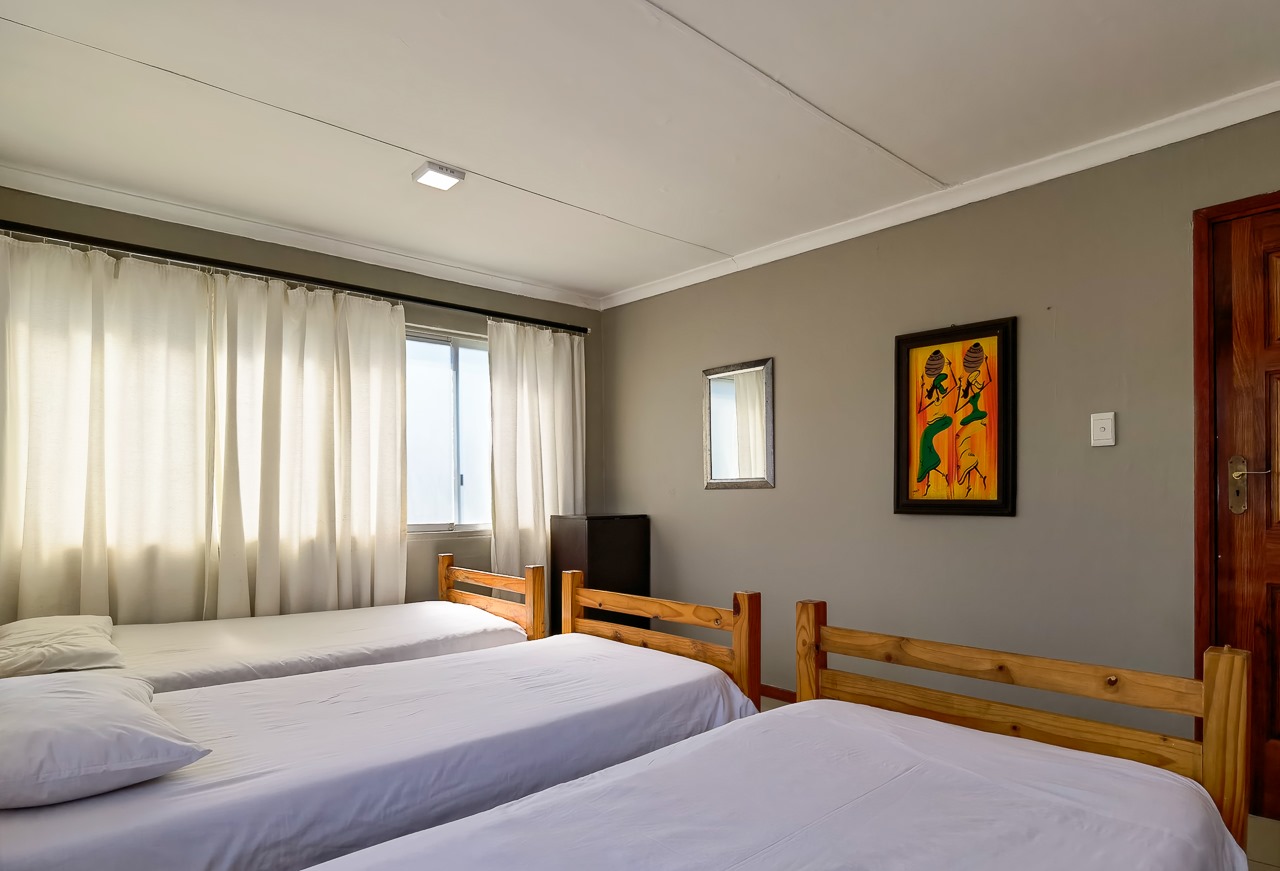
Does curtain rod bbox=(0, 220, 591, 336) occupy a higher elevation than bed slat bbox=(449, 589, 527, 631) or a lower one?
higher

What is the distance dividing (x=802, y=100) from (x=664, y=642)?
1.96 meters

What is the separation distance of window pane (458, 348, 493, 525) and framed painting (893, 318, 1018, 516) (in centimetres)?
238

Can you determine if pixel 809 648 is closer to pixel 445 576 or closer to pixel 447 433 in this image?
pixel 445 576

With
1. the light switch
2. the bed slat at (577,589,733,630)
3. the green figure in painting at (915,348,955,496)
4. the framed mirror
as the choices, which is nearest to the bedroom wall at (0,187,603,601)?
the framed mirror

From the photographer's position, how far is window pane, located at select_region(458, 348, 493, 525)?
172 inches

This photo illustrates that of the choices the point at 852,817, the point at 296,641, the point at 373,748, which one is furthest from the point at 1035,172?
the point at 296,641

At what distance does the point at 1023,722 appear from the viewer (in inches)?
69.0

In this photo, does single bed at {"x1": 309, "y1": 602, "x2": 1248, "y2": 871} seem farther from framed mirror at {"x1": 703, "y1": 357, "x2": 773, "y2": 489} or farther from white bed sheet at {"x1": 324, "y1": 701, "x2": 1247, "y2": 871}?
framed mirror at {"x1": 703, "y1": 357, "x2": 773, "y2": 489}

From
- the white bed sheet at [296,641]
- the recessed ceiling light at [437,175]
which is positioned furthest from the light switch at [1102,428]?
the recessed ceiling light at [437,175]

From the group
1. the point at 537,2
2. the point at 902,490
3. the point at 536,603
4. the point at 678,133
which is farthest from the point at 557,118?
Answer: the point at 902,490

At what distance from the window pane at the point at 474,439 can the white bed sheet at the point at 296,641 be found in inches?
Answer: 34.6

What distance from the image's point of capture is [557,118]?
2.55 m

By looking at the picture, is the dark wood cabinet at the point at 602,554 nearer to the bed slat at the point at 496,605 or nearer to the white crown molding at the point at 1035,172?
the bed slat at the point at 496,605

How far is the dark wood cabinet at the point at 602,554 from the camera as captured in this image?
4.23m
